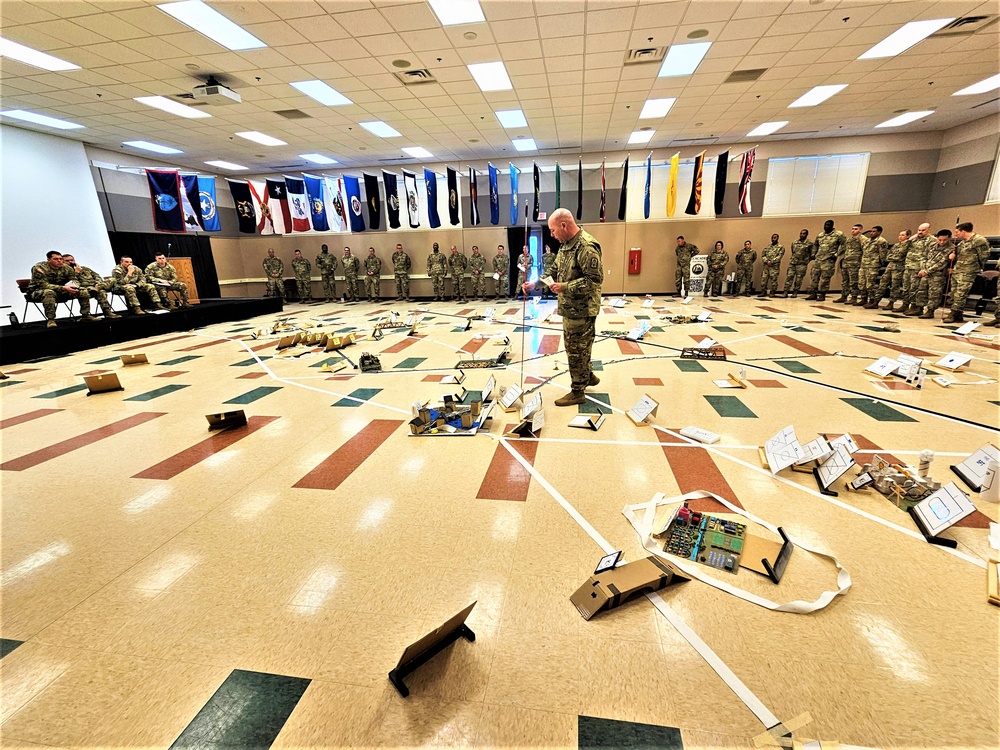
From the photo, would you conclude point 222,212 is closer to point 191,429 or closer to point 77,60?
point 77,60

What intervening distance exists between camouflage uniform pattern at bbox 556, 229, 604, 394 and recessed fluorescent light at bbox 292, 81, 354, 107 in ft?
21.0

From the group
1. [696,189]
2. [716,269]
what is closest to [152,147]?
[696,189]

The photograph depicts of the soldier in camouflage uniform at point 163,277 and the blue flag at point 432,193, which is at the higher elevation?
the blue flag at point 432,193

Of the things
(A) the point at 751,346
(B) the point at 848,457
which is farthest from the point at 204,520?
(A) the point at 751,346

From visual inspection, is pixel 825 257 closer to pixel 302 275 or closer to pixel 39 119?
pixel 302 275

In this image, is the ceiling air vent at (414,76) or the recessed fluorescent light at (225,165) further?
the recessed fluorescent light at (225,165)

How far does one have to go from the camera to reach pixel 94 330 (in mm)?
7223

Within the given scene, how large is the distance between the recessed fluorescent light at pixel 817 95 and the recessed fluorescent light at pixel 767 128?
3.92 ft

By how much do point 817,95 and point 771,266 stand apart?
4.52m

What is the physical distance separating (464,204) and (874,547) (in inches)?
532

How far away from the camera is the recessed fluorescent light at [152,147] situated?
Result: 9.73m

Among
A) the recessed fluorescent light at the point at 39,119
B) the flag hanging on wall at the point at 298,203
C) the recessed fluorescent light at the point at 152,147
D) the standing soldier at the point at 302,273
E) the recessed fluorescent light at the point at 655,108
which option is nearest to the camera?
the recessed fluorescent light at the point at 39,119

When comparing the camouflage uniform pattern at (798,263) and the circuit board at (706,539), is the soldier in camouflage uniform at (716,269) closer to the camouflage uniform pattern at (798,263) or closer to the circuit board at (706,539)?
the camouflage uniform pattern at (798,263)

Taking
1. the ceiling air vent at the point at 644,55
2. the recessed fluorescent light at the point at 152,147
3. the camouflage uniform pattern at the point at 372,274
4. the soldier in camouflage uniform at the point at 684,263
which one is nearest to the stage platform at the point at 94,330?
the camouflage uniform pattern at the point at 372,274
